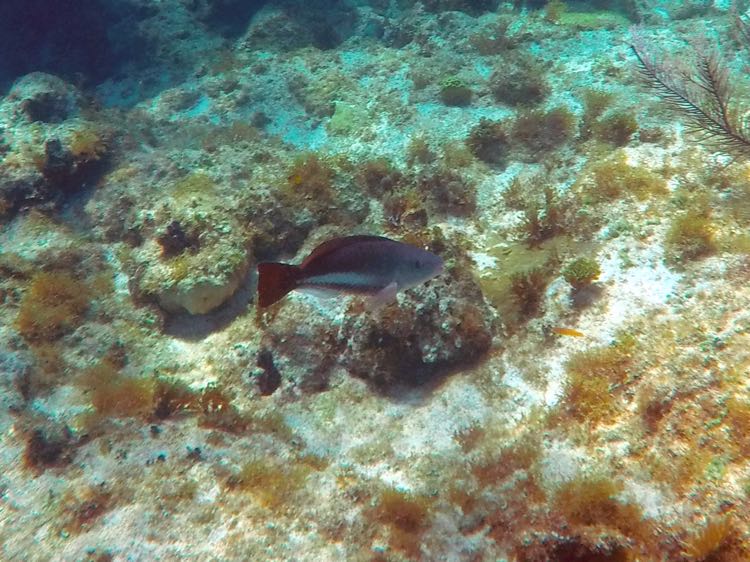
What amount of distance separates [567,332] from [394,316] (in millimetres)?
1647

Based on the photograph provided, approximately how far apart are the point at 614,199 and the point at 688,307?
1.87 meters

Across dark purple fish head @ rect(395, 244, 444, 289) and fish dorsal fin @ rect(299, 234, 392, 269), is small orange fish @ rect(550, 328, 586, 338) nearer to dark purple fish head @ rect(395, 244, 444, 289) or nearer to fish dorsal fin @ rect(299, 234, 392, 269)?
dark purple fish head @ rect(395, 244, 444, 289)

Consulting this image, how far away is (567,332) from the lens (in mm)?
4203

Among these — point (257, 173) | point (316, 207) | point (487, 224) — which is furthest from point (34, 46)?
point (487, 224)

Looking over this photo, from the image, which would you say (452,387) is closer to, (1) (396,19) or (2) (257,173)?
(2) (257,173)

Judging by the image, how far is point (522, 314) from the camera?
4.57 metres

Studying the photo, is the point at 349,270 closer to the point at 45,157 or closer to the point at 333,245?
the point at 333,245

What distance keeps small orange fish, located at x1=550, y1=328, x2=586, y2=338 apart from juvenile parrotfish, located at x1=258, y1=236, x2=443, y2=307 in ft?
7.00

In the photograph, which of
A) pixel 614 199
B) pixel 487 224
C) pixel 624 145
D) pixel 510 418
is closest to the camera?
pixel 510 418

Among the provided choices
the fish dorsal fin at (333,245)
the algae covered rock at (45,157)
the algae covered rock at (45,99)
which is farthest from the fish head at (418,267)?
the algae covered rock at (45,99)

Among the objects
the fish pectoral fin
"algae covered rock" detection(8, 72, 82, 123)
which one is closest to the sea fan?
the fish pectoral fin

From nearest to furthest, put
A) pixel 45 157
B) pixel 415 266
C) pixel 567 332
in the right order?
1. pixel 415 266
2. pixel 567 332
3. pixel 45 157

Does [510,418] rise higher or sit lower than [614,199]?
lower

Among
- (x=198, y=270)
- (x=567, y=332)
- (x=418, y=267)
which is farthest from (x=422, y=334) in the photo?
(x=198, y=270)
